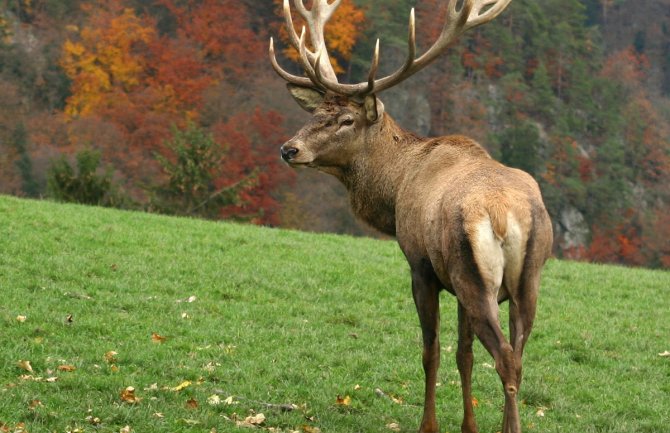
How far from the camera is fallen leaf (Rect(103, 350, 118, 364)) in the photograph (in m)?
8.49

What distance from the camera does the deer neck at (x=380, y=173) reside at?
8.11 metres

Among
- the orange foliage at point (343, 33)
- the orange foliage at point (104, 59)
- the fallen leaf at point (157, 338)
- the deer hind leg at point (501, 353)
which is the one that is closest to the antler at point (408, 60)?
the deer hind leg at point (501, 353)

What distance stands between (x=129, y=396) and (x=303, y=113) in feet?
162

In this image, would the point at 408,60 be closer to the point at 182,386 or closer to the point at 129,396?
the point at 182,386

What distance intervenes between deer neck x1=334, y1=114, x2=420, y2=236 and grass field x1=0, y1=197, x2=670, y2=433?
1489mm

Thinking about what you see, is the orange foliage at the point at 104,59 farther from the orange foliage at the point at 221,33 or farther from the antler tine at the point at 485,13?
the antler tine at the point at 485,13

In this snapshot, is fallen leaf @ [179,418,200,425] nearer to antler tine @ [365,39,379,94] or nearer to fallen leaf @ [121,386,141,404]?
fallen leaf @ [121,386,141,404]

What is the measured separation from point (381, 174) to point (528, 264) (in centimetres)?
227

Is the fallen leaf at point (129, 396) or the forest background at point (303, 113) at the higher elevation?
the fallen leaf at point (129, 396)

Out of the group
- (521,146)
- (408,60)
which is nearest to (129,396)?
(408,60)

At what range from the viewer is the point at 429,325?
7441mm

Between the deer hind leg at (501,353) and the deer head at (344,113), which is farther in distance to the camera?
the deer head at (344,113)

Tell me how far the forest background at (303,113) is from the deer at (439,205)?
34.9 m

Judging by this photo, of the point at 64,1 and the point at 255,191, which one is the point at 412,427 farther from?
the point at 64,1
